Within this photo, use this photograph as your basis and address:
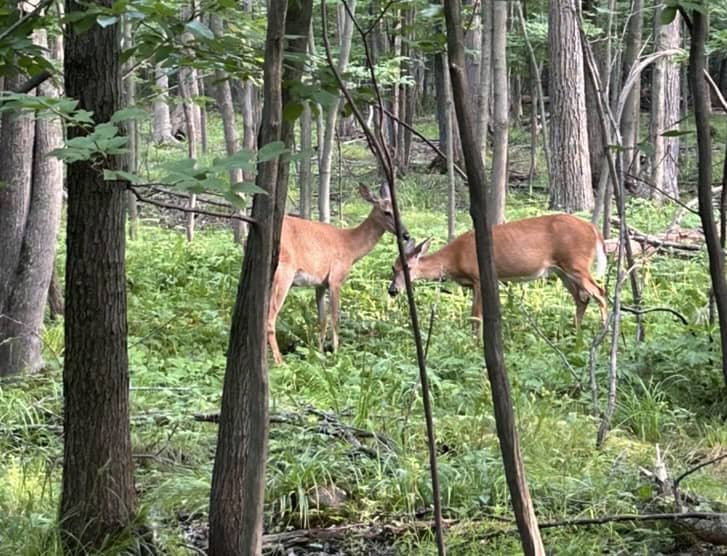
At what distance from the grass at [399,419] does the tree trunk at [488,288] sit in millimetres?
1661

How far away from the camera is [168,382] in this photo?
580cm

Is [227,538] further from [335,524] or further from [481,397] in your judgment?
[481,397]

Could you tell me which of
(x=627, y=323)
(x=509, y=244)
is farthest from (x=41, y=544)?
(x=509, y=244)

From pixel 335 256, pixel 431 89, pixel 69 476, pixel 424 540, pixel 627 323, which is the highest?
pixel 431 89

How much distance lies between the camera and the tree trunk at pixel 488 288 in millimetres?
1705

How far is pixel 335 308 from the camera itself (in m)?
8.32

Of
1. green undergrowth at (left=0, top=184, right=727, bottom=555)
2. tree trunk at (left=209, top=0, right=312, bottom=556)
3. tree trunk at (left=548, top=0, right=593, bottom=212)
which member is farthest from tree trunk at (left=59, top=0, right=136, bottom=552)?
tree trunk at (left=548, top=0, right=593, bottom=212)

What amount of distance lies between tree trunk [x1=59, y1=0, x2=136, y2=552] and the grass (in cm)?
17

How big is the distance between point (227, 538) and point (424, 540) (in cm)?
81

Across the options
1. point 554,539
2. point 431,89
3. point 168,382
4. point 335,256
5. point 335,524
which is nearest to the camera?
point 554,539

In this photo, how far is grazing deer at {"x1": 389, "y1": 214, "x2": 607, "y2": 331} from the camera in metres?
9.12

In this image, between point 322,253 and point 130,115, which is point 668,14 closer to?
point 130,115

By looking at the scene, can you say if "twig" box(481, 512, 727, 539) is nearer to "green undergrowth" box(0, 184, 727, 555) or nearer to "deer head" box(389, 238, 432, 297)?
"green undergrowth" box(0, 184, 727, 555)

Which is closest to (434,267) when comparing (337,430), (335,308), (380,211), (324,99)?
(380,211)
